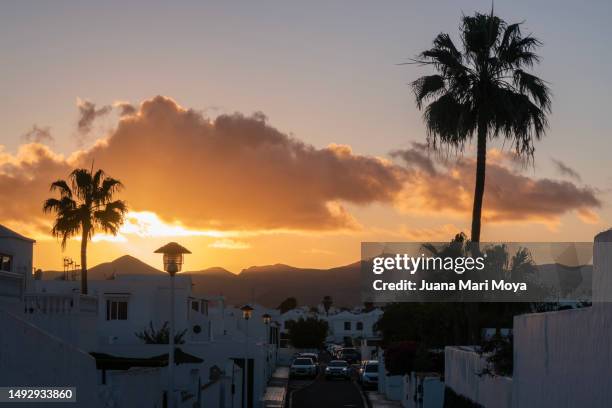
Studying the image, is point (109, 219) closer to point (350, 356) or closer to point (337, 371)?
point (337, 371)

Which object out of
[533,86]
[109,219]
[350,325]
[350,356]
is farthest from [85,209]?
[350,325]

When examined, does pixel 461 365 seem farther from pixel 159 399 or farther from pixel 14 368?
pixel 14 368

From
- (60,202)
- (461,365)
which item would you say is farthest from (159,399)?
(60,202)

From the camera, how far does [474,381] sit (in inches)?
1124

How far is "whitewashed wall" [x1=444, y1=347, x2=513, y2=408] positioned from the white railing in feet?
39.7

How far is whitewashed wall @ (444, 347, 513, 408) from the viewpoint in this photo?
23.6 m

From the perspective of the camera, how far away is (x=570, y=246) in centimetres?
3503

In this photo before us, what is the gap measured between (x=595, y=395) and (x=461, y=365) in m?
17.3

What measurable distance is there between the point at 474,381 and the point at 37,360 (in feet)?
51.0

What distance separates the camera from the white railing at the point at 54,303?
28.2 m

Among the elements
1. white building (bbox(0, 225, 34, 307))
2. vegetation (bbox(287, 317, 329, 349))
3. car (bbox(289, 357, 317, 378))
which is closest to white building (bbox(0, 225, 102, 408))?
white building (bbox(0, 225, 34, 307))

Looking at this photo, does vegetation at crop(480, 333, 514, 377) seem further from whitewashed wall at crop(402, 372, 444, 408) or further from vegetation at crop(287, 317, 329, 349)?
vegetation at crop(287, 317, 329, 349)

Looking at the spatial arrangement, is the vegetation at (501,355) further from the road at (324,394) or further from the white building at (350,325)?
the white building at (350,325)

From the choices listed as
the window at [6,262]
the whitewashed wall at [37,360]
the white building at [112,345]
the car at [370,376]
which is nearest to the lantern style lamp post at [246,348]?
the white building at [112,345]
